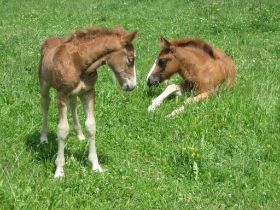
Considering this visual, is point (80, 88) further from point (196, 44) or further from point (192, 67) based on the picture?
point (196, 44)

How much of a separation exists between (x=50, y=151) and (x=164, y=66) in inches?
135

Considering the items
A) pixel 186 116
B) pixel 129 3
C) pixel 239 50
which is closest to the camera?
pixel 186 116

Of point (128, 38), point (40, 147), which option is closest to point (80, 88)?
point (128, 38)

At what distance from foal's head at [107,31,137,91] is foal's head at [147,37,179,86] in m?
3.52

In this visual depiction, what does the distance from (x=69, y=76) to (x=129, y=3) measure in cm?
1679

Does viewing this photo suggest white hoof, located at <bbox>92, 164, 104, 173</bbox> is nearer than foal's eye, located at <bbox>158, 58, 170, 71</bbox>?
Yes

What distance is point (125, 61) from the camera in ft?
20.7

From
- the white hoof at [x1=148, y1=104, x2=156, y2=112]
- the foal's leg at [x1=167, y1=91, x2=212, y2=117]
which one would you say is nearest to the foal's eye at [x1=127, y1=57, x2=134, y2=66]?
the foal's leg at [x1=167, y1=91, x2=212, y2=117]

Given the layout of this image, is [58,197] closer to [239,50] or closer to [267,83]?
[267,83]

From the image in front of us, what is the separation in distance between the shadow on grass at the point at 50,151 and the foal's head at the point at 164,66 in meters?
2.87

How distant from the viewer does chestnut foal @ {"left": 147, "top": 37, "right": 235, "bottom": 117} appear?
9.59 m

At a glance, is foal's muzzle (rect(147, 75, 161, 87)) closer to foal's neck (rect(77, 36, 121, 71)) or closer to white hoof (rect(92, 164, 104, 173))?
white hoof (rect(92, 164, 104, 173))

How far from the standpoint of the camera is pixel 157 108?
29.8 feet

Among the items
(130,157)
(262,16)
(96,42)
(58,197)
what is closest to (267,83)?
(130,157)
